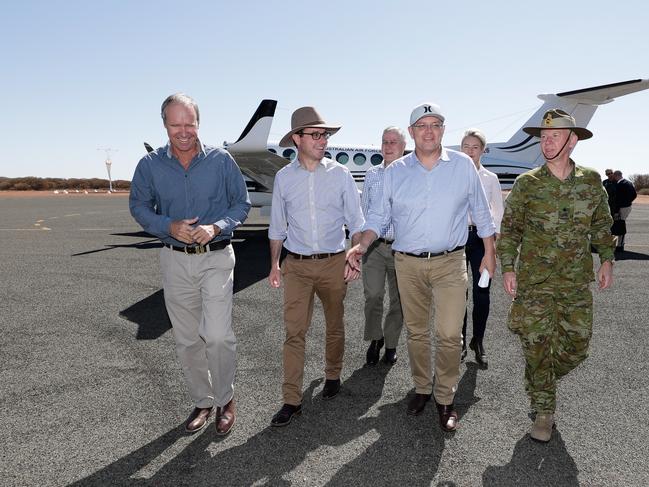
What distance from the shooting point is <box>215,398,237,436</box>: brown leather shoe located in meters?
3.38

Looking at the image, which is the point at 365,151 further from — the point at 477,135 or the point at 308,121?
the point at 308,121

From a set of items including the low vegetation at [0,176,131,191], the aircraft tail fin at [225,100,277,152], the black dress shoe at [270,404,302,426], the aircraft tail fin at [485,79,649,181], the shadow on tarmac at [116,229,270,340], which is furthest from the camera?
the low vegetation at [0,176,131,191]

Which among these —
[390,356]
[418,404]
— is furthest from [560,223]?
[390,356]

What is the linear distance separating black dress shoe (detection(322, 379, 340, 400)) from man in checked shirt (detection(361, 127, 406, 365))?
0.77m

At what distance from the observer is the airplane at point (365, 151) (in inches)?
507

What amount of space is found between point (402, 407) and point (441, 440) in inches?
21.3

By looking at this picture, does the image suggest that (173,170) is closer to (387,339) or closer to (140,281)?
(387,339)

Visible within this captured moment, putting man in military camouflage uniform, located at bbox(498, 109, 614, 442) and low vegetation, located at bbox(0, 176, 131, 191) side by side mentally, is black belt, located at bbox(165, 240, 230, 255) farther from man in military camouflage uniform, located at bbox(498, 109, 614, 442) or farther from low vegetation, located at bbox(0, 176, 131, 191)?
low vegetation, located at bbox(0, 176, 131, 191)

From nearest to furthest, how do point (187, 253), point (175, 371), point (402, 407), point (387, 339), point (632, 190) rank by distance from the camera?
point (187, 253) < point (402, 407) < point (175, 371) < point (387, 339) < point (632, 190)

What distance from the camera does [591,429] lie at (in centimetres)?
340

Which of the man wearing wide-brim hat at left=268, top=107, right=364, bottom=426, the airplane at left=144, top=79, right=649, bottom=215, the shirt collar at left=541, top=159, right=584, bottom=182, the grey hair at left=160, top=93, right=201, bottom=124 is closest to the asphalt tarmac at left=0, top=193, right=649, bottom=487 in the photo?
the man wearing wide-brim hat at left=268, top=107, right=364, bottom=426

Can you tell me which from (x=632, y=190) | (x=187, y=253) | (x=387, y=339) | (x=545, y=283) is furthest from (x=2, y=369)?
(x=632, y=190)

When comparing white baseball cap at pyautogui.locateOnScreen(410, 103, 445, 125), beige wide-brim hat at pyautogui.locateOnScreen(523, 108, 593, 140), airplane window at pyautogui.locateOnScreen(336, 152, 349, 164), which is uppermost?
airplane window at pyautogui.locateOnScreen(336, 152, 349, 164)

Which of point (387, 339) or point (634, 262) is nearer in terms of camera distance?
point (387, 339)
